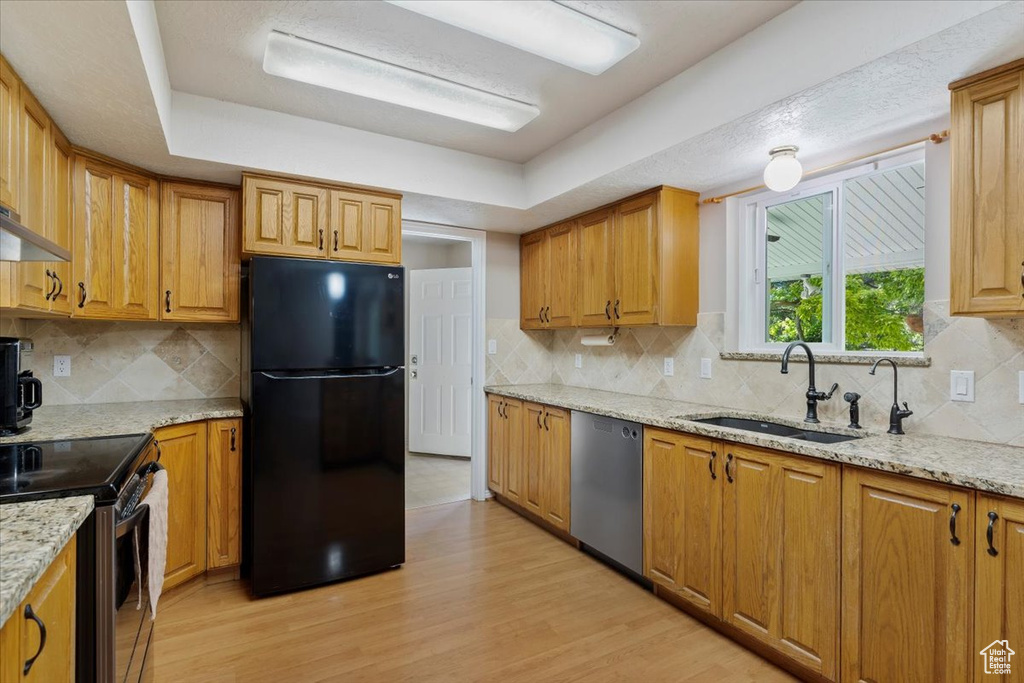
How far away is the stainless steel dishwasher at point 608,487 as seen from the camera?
2611 mm

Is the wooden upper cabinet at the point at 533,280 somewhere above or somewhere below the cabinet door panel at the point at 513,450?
above

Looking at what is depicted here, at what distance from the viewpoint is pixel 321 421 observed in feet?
8.75

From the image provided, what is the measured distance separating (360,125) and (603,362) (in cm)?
224

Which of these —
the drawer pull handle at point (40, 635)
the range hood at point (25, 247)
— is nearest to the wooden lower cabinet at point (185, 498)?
the range hood at point (25, 247)

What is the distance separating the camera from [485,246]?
4086 millimetres

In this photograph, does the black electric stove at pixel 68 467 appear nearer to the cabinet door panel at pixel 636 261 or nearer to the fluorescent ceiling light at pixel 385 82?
the fluorescent ceiling light at pixel 385 82

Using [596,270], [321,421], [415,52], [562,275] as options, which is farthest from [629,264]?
[321,421]

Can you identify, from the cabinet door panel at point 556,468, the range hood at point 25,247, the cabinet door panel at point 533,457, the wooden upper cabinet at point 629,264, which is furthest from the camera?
the cabinet door panel at point 533,457

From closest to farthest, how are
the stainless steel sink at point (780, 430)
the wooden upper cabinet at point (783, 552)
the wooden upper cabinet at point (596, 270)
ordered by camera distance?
the wooden upper cabinet at point (783, 552)
the stainless steel sink at point (780, 430)
the wooden upper cabinet at point (596, 270)

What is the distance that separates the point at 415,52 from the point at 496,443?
9.02ft

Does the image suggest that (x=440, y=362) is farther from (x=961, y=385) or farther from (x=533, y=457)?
(x=961, y=385)

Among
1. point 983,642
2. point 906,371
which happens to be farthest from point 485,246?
point 983,642

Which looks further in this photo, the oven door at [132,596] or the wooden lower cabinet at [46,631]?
the oven door at [132,596]

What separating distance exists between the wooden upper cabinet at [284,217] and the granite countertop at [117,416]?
88 centimetres
